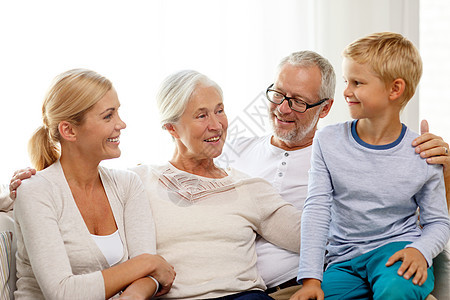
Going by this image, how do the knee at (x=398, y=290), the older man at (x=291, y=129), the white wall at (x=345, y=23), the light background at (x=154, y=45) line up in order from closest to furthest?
the knee at (x=398, y=290) → the older man at (x=291, y=129) → the light background at (x=154, y=45) → the white wall at (x=345, y=23)

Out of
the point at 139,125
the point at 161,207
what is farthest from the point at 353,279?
the point at 139,125

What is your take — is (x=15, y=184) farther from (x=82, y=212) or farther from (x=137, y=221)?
(x=137, y=221)

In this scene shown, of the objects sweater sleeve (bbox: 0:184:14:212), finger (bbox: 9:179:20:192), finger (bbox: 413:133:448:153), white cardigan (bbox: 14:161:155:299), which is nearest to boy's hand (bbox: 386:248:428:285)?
finger (bbox: 413:133:448:153)

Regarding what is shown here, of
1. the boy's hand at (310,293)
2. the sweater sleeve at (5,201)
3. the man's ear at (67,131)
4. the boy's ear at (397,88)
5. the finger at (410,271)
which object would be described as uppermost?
the boy's ear at (397,88)

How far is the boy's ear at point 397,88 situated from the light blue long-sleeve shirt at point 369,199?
145 mm

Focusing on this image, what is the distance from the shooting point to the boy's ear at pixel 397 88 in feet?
5.59

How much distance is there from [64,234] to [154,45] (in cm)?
151

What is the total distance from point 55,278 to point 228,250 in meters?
0.60

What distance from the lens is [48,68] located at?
9.26 feet

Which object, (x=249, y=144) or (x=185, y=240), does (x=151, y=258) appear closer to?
(x=185, y=240)

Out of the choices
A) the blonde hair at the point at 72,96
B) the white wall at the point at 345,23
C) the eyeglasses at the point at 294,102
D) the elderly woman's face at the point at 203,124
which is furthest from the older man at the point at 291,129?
the white wall at the point at 345,23

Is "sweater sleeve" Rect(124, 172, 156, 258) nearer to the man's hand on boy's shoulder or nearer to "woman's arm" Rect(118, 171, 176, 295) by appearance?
"woman's arm" Rect(118, 171, 176, 295)

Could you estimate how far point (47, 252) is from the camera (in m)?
1.59

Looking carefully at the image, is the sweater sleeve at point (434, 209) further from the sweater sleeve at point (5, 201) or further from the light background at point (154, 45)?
the sweater sleeve at point (5, 201)
